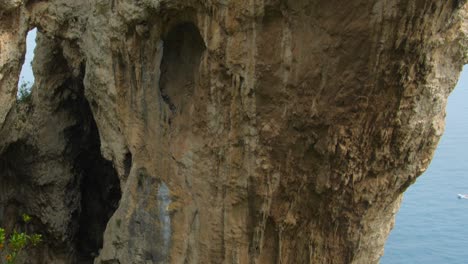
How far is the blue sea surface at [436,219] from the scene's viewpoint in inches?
788

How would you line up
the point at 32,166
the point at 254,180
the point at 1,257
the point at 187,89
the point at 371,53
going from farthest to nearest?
the point at 32,166
the point at 1,257
the point at 187,89
the point at 254,180
the point at 371,53

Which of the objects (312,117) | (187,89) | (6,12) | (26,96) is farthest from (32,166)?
(312,117)

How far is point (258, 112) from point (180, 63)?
1349mm

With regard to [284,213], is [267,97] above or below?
above

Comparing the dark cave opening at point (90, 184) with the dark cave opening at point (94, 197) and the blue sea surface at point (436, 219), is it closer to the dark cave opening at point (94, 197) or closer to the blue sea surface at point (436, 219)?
the dark cave opening at point (94, 197)

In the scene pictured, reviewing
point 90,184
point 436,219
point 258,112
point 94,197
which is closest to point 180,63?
point 258,112

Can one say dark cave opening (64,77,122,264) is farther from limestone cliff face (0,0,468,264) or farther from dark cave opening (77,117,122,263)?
limestone cliff face (0,0,468,264)

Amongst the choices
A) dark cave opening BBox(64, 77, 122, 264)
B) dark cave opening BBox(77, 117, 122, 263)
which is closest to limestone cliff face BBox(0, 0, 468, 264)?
dark cave opening BBox(64, 77, 122, 264)

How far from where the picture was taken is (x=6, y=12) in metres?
6.59

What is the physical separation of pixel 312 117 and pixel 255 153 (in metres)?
0.67

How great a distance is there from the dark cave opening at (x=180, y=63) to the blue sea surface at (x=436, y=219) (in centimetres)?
1456

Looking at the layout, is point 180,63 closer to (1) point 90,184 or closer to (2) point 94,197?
(1) point 90,184

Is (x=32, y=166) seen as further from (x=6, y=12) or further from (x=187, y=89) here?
(x=187, y=89)

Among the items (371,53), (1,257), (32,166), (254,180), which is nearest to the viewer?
(371,53)
